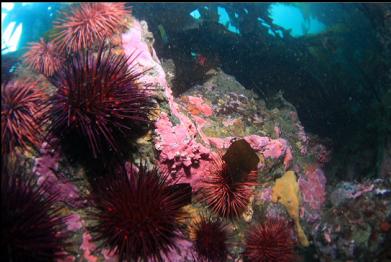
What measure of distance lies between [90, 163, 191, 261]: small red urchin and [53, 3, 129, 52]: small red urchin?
2762mm

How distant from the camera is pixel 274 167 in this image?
664 centimetres

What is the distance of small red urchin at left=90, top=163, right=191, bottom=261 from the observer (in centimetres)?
408

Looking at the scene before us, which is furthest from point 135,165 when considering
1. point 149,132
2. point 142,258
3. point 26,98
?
point 26,98

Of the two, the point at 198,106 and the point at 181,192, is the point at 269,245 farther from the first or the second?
the point at 198,106

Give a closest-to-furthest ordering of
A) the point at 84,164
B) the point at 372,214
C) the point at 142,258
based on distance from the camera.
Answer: the point at 142,258 → the point at 84,164 → the point at 372,214

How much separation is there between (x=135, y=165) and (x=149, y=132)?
593 mm

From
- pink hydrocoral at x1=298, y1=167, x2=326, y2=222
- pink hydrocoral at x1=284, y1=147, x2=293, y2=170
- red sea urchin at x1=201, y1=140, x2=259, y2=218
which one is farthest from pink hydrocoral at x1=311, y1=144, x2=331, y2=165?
red sea urchin at x1=201, y1=140, x2=259, y2=218

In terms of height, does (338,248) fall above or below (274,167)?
below

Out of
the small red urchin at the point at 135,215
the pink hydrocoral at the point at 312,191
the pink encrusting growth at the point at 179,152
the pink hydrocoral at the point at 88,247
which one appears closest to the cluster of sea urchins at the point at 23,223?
the pink hydrocoral at the point at 88,247

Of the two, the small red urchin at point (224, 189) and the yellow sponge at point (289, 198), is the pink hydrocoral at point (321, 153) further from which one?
the small red urchin at point (224, 189)

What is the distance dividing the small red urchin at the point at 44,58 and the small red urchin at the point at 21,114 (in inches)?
56.0

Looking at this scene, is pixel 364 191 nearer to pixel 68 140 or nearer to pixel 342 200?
pixel 342 200

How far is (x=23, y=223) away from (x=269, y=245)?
12.2 feet

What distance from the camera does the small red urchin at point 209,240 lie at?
4.90 m
